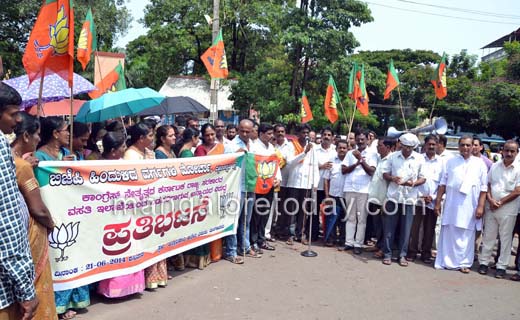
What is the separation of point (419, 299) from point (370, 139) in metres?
3.64

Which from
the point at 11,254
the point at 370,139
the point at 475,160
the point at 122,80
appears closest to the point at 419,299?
the point at 475,160

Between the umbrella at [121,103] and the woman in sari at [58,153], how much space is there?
1.75 metres

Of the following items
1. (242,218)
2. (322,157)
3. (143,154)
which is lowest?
(242,218)

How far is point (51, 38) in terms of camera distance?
4633 mm

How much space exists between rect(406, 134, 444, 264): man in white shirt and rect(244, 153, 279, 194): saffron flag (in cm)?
228

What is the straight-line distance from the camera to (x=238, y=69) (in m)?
24.6

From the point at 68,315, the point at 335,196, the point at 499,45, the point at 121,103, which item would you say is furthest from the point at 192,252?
the point at 499,45

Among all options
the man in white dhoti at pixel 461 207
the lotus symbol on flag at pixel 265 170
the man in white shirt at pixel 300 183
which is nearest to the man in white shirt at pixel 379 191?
the man in white dhoti at pixel 461 207

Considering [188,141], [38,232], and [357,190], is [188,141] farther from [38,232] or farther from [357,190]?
[38,232]

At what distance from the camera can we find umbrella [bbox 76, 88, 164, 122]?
6.00 meters

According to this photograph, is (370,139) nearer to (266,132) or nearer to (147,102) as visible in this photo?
(266,132)

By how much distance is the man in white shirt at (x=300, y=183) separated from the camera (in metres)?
7.07

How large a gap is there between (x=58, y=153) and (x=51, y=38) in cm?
131

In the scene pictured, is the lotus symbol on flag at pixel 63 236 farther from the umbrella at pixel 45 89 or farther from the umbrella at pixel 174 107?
the umbrella at pixel 174 107
